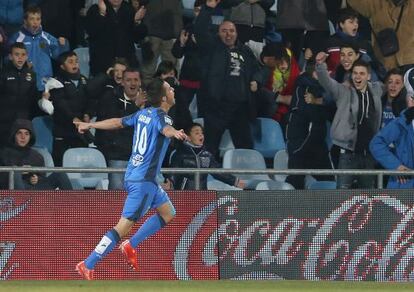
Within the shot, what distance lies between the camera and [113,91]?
16.4m

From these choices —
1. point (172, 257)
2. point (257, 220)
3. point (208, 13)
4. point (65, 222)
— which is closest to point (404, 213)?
point (257, 220)

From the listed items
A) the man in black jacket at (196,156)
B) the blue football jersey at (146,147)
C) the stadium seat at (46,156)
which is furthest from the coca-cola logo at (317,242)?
the stadium seat at (46,156)

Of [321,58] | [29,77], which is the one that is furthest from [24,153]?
[321,58]

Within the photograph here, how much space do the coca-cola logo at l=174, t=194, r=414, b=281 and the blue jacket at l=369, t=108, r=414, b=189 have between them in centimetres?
129

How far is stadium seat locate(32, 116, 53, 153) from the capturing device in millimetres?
16797

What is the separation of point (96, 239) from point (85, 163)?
2.26 metres

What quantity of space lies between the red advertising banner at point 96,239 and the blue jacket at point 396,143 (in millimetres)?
2297

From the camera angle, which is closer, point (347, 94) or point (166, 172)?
point (166, 172)

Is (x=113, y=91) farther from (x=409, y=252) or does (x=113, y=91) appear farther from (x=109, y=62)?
(x=409, y=252)

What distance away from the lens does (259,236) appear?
46.3 ft

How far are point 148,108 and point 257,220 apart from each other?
1783 millimetres

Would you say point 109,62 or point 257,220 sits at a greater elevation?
point 109,62

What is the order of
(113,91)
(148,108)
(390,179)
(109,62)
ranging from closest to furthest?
(148,108), (390,179), (113,91), (109,62)

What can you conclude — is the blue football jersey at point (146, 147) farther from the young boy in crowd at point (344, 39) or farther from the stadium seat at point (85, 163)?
the young boy in crowd at point (344, 39)
